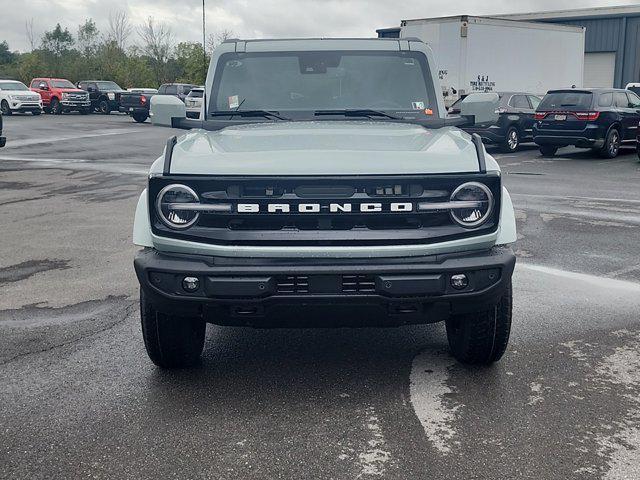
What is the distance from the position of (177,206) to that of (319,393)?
123 cm

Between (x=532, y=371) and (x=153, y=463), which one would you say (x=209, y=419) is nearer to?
(x=153, y=463)

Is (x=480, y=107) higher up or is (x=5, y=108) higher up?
(x=480, y=107)

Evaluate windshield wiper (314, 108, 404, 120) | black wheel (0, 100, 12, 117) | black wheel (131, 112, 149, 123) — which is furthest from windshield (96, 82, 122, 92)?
windshield wiper (314, 108, 404, 120)

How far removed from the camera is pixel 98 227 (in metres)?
9.67

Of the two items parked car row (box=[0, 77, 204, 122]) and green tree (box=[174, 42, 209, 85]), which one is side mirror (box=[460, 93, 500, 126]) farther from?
A: green tree (box=[174, 42, 209, 85])

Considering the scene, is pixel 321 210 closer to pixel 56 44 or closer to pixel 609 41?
pixel 609 41

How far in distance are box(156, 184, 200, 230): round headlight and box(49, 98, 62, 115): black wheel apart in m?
40.8

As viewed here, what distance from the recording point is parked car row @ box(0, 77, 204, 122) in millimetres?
37125

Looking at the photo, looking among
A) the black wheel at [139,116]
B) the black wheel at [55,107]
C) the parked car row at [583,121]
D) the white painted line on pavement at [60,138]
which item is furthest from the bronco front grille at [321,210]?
the black wheel at [55,107]

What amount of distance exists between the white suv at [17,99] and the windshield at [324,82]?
120 feet

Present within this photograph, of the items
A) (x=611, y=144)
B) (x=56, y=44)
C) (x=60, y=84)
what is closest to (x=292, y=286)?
(x=611, y=144)

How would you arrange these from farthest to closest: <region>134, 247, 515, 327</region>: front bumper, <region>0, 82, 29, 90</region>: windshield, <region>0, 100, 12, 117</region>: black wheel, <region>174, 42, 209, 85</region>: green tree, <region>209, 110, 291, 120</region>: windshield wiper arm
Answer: <region>174, 42, 209, 85</region>: green tree
<region>0, 82, 29, 90</region>: windshield
<region>0, 100, 12, 117</region>: black wheel
<region>209, 110, 291, 120</region>: windshield wiper arm
<region>134, 247, 515, 327</region>: front bumper

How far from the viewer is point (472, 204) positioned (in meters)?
3.97

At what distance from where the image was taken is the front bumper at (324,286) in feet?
12.5
